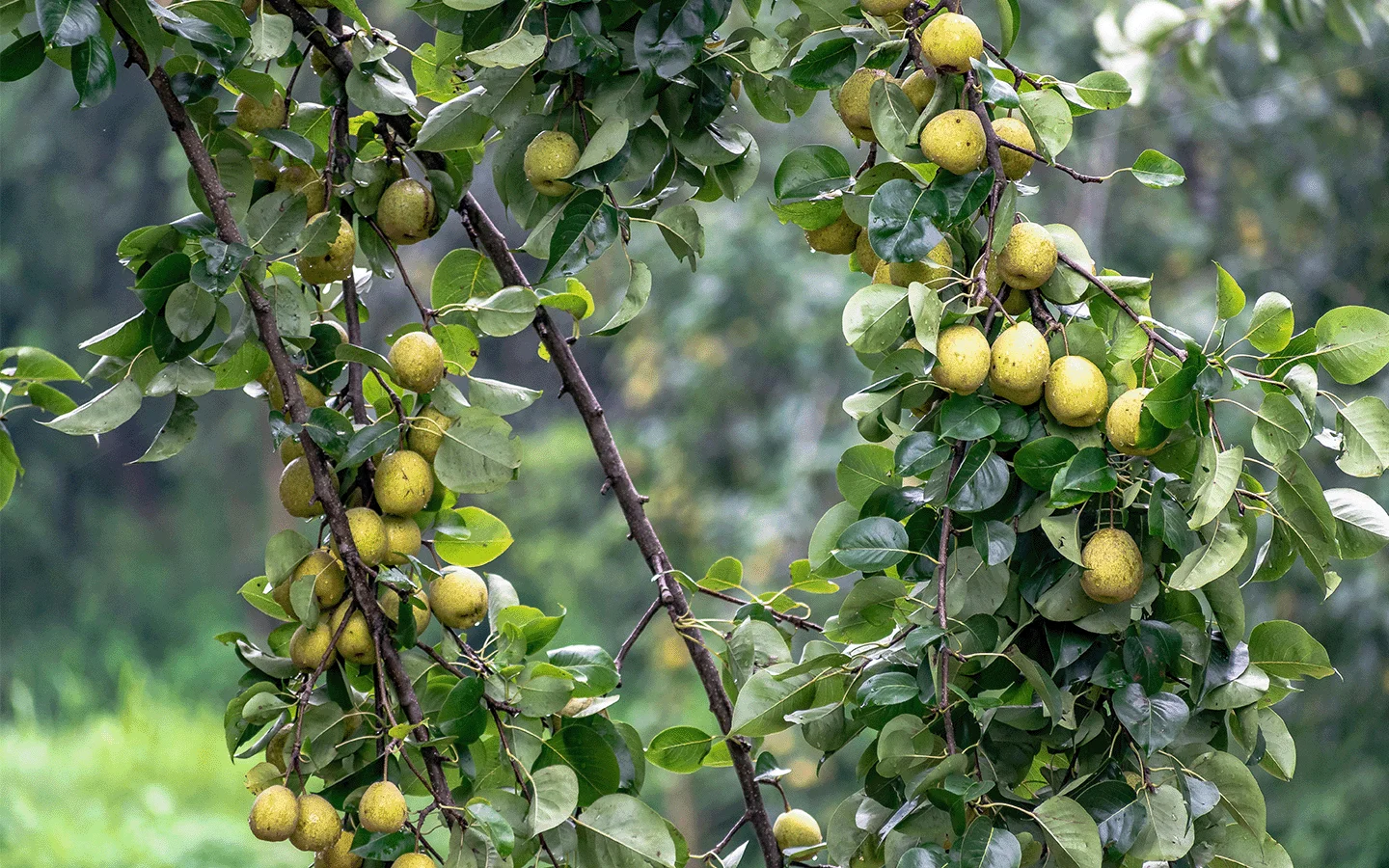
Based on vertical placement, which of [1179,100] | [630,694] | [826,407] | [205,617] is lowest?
[205,617]

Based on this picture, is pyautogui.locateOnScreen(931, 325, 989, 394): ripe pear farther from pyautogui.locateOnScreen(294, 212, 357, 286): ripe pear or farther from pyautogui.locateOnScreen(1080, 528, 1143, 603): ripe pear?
pyautogui.locateOnScreen(294, 212, 357, 286): ripe pear

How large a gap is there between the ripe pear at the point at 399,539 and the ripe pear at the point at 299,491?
3 centimetres

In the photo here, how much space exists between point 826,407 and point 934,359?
236 cm

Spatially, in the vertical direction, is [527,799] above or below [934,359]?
below

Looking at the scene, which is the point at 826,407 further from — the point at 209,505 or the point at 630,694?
the point at 209,505

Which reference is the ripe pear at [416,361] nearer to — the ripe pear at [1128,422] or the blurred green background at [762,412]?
the ripe pear at [1128,422]

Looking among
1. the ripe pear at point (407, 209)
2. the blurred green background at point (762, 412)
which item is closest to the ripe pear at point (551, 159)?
the ripe pear at point (407, 209)

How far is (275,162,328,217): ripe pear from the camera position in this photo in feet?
1.88

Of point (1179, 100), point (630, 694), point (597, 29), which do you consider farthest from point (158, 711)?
point (597, 29)

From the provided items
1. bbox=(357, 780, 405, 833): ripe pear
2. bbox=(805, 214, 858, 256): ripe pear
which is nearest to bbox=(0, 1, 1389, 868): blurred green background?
bbox=(805, 214, 858, 256): ripe pear

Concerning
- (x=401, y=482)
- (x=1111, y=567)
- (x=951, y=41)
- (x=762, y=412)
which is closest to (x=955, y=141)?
(x=951, y=41)

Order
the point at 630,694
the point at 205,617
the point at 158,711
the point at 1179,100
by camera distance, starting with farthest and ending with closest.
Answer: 1. the point at 205,617
2. the point at 630,694
3. the point at 158,711
4. the point at 1179,100

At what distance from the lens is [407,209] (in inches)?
22.6

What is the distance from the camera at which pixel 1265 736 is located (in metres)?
0.49
